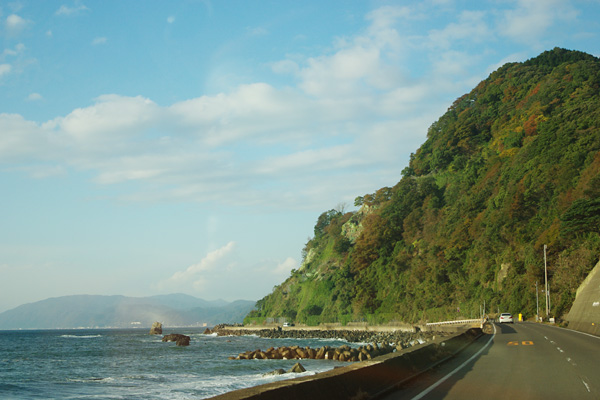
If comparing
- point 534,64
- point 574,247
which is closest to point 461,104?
point 534,64

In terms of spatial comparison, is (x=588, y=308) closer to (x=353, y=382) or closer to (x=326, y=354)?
(x=326, y=354)

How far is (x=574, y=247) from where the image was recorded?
6000cm

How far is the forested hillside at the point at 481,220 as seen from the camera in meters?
70.5

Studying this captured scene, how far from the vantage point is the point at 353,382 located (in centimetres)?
1087

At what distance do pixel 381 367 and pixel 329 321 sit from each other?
11503cm

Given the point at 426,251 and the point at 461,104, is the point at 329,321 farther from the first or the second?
the point at 461,104

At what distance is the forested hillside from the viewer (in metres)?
70.5

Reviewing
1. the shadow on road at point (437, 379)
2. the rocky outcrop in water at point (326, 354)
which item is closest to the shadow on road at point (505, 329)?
the rocky outcrop in water at point (326, 354)

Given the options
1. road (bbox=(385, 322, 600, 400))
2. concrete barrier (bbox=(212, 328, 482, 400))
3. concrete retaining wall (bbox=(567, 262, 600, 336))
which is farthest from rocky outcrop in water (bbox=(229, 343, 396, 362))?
concrete barrier (bbox=(212, 328, 482, 400))

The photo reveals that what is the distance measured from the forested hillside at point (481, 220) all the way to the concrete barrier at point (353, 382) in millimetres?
45864

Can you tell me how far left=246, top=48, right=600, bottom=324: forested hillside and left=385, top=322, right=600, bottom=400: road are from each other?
130 ft

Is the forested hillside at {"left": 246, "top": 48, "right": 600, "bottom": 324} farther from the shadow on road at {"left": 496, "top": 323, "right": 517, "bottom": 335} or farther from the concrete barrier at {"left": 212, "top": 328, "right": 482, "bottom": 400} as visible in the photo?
the concrete barrier at {"left": 212, "top": 328, "right": 482, "bottom": 400}

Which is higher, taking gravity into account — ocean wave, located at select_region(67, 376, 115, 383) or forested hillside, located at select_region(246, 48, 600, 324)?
forested hillside, located at select_region(246, 48, 600, 324)

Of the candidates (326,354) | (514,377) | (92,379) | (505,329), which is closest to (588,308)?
(505,329)
